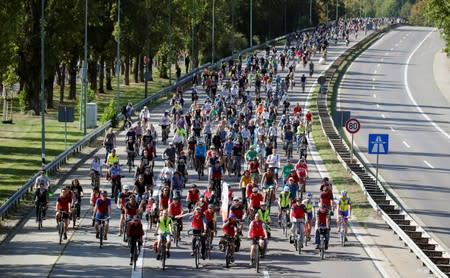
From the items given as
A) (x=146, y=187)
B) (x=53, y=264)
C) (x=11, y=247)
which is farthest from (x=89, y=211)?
(x=53, y=264)

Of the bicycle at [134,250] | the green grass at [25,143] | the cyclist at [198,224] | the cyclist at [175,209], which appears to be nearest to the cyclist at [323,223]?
the cyclist at [198,224]

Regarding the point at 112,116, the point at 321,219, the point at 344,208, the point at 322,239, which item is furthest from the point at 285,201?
the point at 112,116

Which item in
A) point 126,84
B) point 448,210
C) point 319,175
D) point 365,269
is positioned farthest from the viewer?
point 126,84

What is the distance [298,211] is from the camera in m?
28.1

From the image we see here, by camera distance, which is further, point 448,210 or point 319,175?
point 319,175

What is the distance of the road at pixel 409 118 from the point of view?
39.4 m

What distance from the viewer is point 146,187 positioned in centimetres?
3231

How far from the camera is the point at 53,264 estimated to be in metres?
26.4

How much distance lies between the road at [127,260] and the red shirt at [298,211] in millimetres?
921

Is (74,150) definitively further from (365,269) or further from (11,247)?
(365,269)

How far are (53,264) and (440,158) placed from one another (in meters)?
28.1

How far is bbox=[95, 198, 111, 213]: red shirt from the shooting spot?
1110 inches

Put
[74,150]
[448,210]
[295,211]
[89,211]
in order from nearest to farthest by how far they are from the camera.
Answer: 1. [295,211]
2. [89,211]
3. [448,210]
4. [74,150]

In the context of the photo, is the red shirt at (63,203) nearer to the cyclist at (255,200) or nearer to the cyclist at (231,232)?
the cyclist at (231,232)
